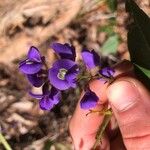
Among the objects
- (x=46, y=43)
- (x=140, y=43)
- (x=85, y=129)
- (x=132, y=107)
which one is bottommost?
(x=85, y=129)

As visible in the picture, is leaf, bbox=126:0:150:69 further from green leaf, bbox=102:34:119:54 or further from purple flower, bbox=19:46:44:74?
green leaf, bbox=102:34:119:54

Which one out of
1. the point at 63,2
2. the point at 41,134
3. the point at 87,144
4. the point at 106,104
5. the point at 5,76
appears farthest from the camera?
the point at 63,2

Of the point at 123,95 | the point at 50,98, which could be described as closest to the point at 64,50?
the point at 50,98

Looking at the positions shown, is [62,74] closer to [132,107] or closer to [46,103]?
[46,103]

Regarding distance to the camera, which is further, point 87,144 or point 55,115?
point 55,115

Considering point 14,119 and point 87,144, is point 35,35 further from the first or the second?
point 87,144

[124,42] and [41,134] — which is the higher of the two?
[124,42]

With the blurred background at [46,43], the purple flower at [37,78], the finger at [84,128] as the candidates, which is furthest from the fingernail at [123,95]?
the blurred background at [46,43]

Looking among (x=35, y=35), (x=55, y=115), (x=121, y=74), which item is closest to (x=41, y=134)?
(x=55, y=115)
